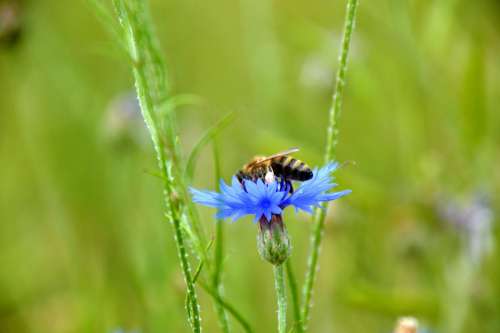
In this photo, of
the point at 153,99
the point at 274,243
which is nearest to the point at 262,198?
the point at 274,243

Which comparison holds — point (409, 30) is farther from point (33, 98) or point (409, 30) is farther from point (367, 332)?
point (33, 98)

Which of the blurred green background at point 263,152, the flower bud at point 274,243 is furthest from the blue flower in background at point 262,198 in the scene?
the blurred green background at point 263,152

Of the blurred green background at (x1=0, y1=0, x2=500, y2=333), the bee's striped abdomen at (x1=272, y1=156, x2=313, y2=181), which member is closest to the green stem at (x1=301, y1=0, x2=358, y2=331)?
the bee's striped abdomen at (x1=272, y1=156, x2=313, y2=181)

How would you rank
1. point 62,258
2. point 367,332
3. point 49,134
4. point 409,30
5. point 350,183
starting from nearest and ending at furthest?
1. point 350,183
2. point 409,30
3. point 367,332
4. point 62,258
5. point 49,134

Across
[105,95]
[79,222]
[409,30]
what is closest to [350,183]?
[409,30]

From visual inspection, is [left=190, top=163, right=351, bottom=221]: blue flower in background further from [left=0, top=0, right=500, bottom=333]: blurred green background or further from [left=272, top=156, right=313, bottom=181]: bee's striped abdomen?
[left=0, top=0, right=500, bottom=333]: blurred green background

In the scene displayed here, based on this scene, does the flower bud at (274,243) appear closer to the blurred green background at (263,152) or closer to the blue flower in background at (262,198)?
the blue flower in background at (262,198)

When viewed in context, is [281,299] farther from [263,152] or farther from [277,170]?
[263,152]
